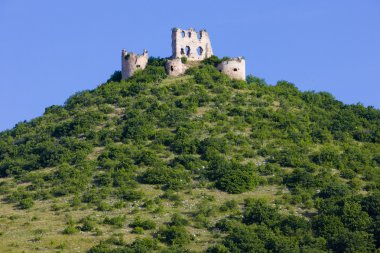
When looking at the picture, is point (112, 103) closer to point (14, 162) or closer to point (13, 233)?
point (14, 162)

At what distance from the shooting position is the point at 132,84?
9825cm

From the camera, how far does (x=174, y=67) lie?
99.9m

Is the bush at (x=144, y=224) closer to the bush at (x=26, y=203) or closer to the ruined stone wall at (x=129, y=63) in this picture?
the bush at (x=26, y=203)

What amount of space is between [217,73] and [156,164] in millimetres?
A: 16779

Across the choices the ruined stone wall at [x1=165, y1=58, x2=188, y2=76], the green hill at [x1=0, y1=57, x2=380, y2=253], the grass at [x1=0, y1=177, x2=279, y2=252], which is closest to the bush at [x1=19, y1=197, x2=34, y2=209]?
the green hill at [x1=0, y1=57, x2=380, y2=253]

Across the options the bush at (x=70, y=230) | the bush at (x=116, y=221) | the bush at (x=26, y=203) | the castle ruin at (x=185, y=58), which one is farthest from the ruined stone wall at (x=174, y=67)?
the bush at (x=70, y=230)

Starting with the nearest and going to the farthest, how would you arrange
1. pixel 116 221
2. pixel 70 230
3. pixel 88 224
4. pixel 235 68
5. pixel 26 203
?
pixel 70 230
pixel 88 224
pixel 116 221
pixel 26 203
pixel 235 68

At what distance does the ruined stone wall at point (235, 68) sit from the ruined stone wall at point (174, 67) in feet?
10.8

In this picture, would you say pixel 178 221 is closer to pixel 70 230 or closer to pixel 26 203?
pixel 70 230

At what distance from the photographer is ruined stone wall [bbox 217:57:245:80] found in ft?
329

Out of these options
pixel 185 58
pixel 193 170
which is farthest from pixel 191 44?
pixel 193 170

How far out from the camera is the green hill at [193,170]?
74.1 m

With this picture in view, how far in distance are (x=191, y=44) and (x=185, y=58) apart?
51.2 inches

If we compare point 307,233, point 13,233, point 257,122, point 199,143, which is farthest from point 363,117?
point 13,233
